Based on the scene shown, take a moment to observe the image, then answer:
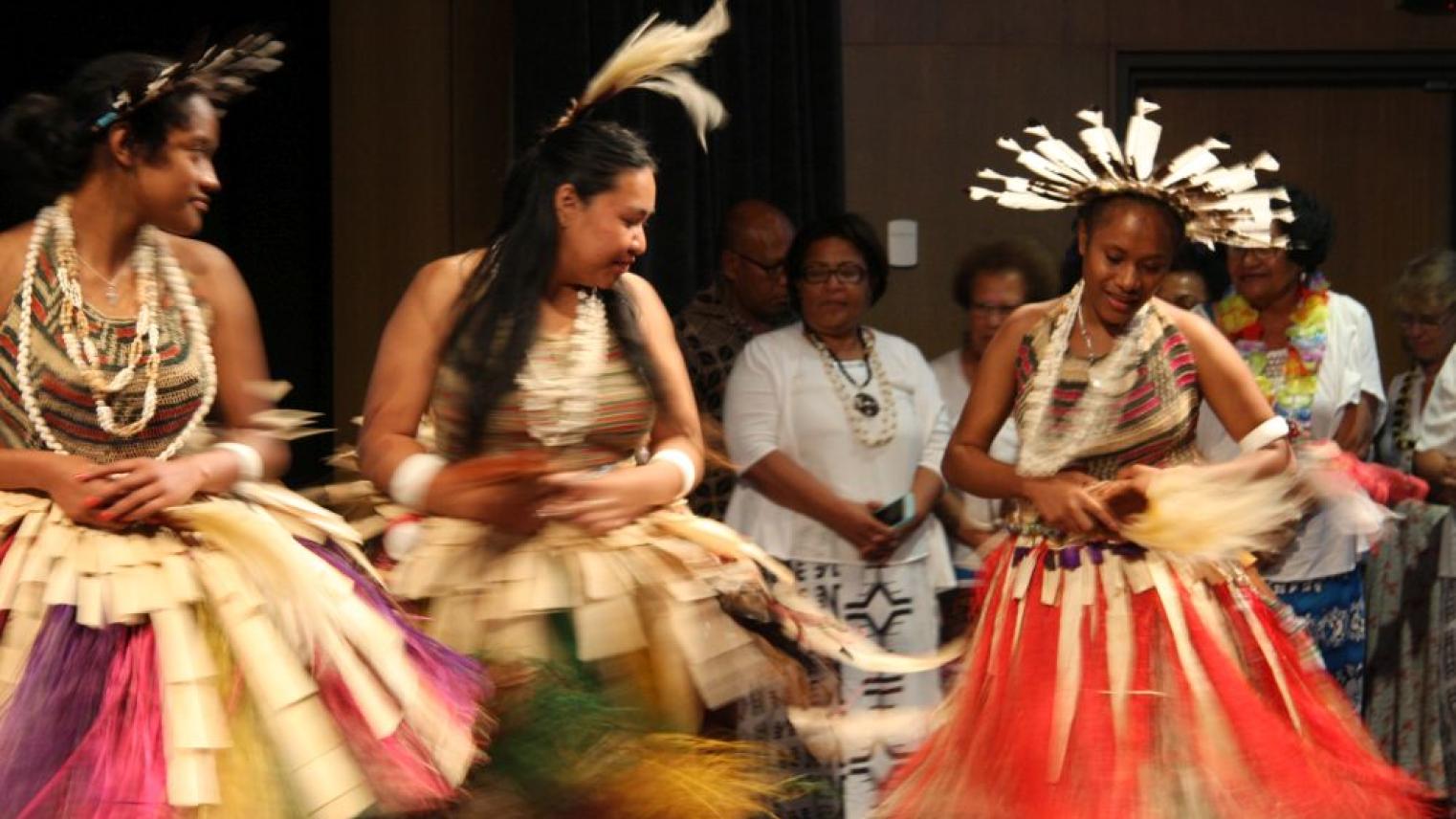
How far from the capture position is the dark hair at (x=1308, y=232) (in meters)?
4.52

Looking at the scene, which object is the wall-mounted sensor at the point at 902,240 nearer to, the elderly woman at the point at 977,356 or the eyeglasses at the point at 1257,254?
the elderly woman at the point at 977,356

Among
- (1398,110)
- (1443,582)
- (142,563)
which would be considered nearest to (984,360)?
(142,563)

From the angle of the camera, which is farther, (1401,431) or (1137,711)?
(1401,431)

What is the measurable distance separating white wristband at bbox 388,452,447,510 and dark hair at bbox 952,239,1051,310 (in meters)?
2.15

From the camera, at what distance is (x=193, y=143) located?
271cm

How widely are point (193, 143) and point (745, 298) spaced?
204cm

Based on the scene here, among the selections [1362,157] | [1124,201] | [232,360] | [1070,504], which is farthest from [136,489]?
[1362,157]

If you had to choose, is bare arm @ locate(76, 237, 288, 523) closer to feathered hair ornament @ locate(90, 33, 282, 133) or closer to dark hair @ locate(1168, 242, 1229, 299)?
feathered hair ornament @ locate(90, 33, 282, 133)

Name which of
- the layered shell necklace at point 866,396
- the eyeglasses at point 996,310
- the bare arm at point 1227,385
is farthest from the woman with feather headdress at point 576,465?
the eyeglasses at point 996,310

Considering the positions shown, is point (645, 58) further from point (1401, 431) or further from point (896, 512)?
point (1401, 431)

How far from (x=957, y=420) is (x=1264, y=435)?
1085 mm

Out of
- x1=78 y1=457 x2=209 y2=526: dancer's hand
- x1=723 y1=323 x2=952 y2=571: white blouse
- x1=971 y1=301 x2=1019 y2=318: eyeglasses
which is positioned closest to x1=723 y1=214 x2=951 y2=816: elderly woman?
x1=723 y1=323 x2=952 y2=571: white blouse

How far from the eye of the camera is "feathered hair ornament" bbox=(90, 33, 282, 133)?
268 centimetres

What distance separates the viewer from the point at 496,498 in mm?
2516
